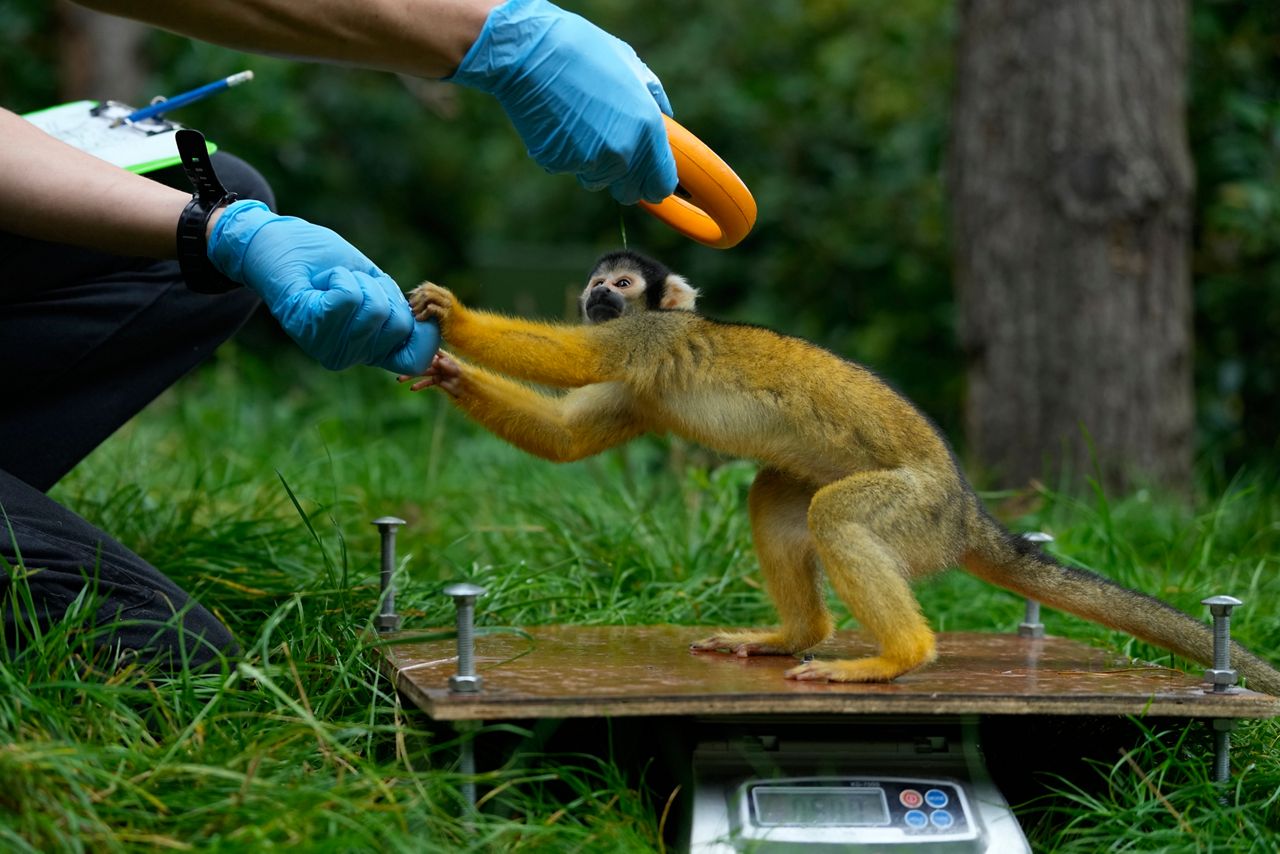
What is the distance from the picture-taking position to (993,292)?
5055 mm

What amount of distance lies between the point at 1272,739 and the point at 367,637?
1.83m

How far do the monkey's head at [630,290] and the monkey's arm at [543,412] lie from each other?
0.19m

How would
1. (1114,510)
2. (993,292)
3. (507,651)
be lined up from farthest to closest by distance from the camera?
(993,292) → (1114,510) → (507,651)

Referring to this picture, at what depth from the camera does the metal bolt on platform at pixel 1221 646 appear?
7.76 ft

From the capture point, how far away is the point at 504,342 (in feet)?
8.85

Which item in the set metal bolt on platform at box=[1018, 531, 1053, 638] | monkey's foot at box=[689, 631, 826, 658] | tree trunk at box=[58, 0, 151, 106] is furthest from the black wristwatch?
tree trunk at box=[58, 0, 151, 106]

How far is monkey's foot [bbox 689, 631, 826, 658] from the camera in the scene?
280 centimetres

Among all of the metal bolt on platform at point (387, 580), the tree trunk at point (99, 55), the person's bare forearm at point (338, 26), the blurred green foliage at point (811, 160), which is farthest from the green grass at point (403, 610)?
the tree trunk at point (99, 55)

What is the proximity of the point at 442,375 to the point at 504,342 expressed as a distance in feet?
0.68

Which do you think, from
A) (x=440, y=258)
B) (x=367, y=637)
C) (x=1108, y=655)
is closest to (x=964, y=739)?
(x=1108, y=655)

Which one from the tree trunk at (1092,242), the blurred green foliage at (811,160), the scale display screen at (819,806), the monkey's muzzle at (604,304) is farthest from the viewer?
the blurred green foliage at (811,160)

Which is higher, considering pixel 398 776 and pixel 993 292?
pixel 993 292

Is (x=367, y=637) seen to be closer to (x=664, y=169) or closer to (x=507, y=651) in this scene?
(x=507, y=651)

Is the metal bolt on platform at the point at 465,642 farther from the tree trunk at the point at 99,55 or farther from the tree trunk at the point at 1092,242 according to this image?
the tree trunk at the point at 99,55
